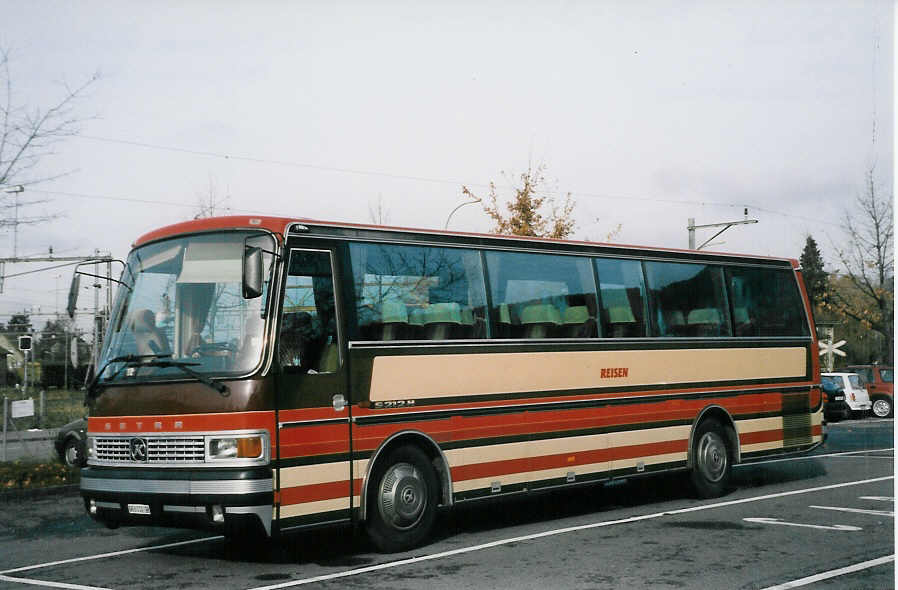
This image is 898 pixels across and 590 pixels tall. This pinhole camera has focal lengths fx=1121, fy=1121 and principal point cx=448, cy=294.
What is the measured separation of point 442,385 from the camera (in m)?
11.2

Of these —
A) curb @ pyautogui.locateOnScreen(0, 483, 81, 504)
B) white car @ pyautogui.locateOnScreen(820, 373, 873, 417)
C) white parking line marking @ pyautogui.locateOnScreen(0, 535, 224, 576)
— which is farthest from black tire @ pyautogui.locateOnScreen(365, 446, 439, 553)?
white car @ pyautogui.locateOnScreen(820, 373, 873, 417)

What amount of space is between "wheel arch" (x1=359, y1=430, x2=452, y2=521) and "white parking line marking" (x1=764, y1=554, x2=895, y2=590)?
361cm

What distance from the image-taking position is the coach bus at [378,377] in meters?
9.46

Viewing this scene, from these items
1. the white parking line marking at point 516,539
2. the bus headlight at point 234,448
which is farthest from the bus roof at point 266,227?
the white parking line marking at point 516,539

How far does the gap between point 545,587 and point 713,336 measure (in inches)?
281

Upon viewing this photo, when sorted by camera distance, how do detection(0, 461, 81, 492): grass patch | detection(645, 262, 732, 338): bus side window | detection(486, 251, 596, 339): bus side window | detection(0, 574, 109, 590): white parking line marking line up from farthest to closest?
detection(0, 461, 81, 492): grass patch, detection(645, 262, 732, 338): bus side window, detection(486, 251, 596, 339): bus side window, detection(0, 574, 109, 590): white parking line marking

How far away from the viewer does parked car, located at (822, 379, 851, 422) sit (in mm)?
36125

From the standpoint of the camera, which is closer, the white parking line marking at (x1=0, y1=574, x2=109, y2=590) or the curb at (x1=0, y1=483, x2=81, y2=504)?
the white parking line marking at (x1=0, y1=574, x2=109, y2=590)

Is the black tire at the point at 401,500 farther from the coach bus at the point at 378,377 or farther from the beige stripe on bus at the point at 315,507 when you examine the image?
the beige stripe on bus at the point at 315,507

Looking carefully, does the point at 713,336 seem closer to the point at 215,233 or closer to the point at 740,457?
the point at 740,457

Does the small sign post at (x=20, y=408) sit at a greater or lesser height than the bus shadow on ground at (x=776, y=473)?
greater

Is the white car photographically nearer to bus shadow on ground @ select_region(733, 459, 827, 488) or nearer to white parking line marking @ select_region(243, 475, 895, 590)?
bus shadow on ground @ select_region(733, 459, 827, 488)

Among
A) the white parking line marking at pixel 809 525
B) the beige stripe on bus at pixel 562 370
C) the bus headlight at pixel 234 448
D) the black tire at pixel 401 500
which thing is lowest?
the white parking line marking at pixel 809 525

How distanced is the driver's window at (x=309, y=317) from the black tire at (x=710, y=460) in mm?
6082
